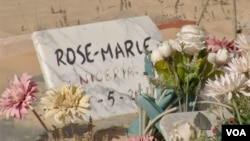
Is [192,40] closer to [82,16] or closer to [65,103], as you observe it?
[65,103]

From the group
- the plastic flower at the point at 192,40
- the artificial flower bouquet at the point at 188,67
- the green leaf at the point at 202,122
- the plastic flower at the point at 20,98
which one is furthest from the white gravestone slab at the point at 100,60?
the green leaf at the point at 202,122

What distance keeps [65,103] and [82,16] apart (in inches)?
111

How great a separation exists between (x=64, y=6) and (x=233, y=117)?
343cm

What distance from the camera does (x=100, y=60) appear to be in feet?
10.9

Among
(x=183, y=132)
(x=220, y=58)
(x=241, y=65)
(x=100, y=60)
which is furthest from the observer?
(x=100, y=60)

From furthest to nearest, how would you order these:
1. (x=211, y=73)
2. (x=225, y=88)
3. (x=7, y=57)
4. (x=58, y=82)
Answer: (x=7, y=57) → (x=58, y=82) → (x=211, y=73) → (x=225, y=88)

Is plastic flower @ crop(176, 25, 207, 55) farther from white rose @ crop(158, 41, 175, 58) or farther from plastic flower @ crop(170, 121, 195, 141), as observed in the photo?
plastic flower @ crop(170, 121, 195, 141)

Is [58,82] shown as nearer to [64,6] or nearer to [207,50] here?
[207,50]

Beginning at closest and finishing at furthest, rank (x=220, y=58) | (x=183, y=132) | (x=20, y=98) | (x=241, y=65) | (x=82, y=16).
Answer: (x=183, y=132) < (x=241, y=65) < (x=220, y=58) < (x=20, y=98) < (x=82, y=16)

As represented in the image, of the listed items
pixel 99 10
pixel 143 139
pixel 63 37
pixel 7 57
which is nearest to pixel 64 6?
pixel 99 10

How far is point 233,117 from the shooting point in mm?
2146

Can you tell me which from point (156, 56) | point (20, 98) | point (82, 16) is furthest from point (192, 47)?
point (82, 16)

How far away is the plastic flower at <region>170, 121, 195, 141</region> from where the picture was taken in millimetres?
1981

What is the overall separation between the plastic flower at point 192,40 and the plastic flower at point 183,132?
0.44m
